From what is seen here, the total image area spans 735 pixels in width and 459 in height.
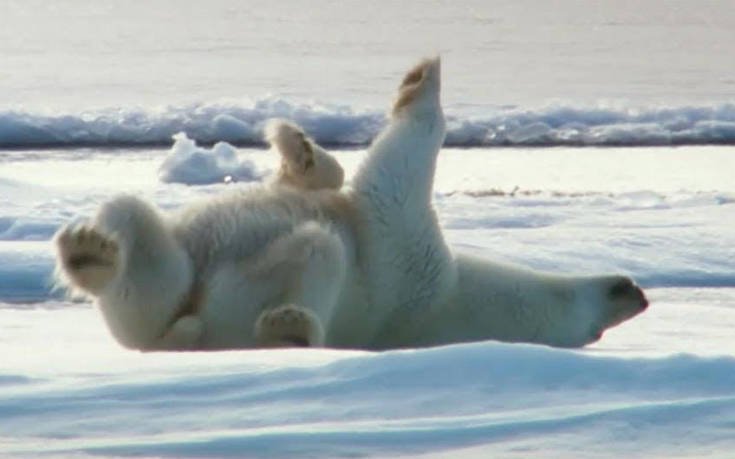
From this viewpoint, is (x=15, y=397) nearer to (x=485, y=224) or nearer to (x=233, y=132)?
(x=485, y=224)

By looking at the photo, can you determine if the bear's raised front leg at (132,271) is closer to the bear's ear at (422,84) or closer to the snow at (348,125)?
the bear's ear at (422,84)

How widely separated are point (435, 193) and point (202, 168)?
173cm

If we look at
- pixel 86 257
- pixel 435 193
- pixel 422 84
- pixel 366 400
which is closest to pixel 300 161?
pixel 422 84

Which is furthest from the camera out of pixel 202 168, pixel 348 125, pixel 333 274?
pixel 348 125

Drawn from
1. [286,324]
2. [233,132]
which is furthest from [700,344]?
[233,132]

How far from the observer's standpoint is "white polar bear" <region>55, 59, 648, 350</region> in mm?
4855

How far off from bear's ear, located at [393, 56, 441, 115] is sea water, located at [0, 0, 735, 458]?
40.3 inches

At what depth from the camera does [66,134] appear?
16.6 meters

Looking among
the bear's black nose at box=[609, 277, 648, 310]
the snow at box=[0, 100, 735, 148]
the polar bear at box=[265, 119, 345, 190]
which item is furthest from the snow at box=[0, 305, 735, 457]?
the snow at box=[0, 100, 735, 148]

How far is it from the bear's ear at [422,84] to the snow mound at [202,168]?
662 cm

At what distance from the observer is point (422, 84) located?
18.3 ft

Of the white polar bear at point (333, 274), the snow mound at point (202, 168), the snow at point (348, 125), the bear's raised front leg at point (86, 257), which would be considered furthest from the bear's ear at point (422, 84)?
the snow at point (348, 125)

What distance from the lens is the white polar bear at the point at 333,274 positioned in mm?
4855

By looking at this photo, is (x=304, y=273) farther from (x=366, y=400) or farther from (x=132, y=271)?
(x=366, y=400)
